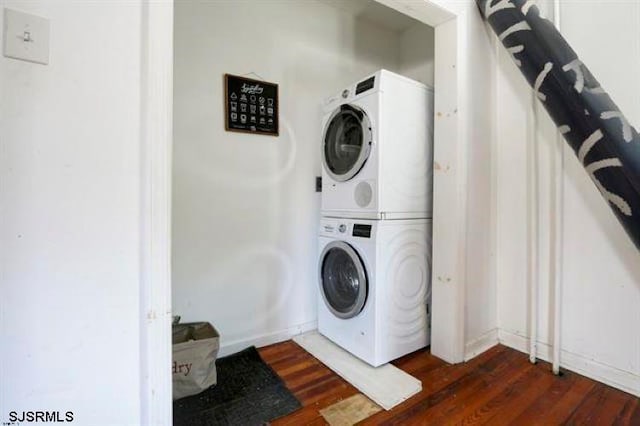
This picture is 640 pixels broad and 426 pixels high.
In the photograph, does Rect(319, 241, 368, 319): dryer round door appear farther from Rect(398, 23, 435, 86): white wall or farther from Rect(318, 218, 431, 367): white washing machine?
Rect(398, 23, 435, 86): white wall

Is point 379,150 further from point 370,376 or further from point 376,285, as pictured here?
point 370,376

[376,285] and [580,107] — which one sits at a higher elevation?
[580,107]

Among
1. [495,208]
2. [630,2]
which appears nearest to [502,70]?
[630,2]

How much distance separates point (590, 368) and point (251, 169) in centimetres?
225

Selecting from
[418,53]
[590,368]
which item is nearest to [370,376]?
[590,368]

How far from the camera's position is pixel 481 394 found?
1.44 meters

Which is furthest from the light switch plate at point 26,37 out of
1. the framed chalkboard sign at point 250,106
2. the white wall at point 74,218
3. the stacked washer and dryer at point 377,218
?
the stacked washer and dryer at point 377,218

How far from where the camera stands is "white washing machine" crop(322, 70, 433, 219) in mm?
1651

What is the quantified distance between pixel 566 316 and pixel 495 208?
73 cm

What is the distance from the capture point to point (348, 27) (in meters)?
2.38

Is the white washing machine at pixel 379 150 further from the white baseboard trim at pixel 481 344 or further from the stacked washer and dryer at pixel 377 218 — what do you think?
the white baseboard trim at pixel 481 344

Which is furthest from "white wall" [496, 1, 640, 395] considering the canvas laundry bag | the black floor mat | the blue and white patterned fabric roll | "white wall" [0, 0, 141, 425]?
"white wall" [0, 0, 141, 425]

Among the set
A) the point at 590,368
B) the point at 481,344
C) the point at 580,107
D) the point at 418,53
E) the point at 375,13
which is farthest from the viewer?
the point at 418,53

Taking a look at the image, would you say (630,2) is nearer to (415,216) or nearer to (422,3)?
(422,3)
